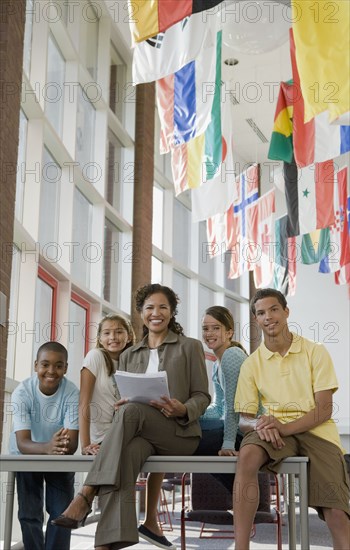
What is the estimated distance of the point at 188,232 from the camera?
12.0m

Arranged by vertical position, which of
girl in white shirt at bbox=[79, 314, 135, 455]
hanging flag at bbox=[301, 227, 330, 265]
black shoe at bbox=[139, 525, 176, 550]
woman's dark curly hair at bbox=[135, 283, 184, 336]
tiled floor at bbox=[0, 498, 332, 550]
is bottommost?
tiled floor at bbox=[0, 498, 332, 550]

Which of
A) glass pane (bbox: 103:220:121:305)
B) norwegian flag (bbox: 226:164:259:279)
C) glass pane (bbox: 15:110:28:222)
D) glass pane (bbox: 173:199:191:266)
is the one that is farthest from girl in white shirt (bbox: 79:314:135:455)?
glass pane (bbox: 173:199:191:266)

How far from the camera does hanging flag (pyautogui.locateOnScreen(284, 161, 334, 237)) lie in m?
8.11

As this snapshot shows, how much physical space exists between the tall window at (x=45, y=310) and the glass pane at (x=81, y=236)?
68 centimetres

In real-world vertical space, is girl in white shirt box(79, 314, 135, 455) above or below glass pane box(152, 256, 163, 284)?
below

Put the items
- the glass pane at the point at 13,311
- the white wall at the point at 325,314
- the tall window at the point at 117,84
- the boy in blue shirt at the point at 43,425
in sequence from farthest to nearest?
1. the white wall at the point at 325,314
2. the tall window at the point at 117,84
3. the glass pane at the point at 13,311
4. the boy in blue shirt at the point at 43,425

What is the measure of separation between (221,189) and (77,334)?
87.4 inches

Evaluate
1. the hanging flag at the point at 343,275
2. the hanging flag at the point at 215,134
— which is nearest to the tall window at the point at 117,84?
the hanging flag at the point at 215,134

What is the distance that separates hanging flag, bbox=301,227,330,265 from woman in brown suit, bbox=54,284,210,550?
21.4 feet

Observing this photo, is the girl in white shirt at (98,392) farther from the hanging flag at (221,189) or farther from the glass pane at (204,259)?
the glass pane at (204,259)

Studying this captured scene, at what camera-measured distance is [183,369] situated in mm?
3463

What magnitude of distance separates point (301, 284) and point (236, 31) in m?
7.75

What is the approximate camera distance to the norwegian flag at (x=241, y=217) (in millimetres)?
10445

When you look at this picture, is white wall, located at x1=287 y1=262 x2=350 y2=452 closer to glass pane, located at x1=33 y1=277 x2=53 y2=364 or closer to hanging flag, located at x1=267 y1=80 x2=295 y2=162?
hanging flag, located at x1=267 y1=80 x2=295 y2=162
